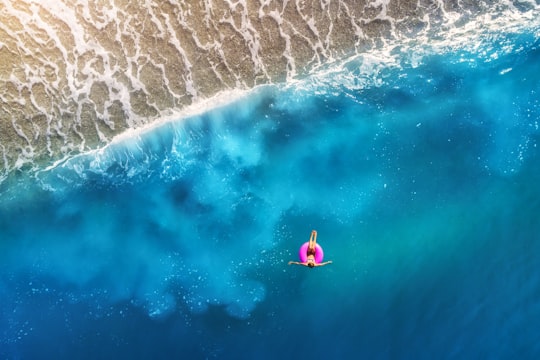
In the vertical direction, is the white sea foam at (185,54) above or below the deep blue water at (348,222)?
above

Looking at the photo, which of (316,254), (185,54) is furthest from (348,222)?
(185,54)

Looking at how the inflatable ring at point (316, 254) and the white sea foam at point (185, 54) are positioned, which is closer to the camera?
A: the inflatable ring at point (316, 254)

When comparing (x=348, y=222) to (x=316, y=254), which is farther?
(x=348, y=222)

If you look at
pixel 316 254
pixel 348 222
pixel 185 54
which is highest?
pixel 185 54

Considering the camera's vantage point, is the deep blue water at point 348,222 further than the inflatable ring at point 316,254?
Yes

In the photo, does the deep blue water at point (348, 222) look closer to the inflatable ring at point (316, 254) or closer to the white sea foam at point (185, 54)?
the white sea foam at point (185, 54)

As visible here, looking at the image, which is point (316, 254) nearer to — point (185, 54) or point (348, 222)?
point (348, 222)

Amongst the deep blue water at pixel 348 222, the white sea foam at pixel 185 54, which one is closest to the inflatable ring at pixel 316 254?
the deep blue water at pixel 348 222

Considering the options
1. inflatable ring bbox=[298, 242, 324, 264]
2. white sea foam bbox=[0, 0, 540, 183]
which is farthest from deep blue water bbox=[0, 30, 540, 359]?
inflatable ring bbox=[298, 242, 324, 264]

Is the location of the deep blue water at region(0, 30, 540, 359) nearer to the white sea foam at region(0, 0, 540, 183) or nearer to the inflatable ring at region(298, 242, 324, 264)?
the white sea foam at region(0, 0, 540, 183)

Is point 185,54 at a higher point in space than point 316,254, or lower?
higher
